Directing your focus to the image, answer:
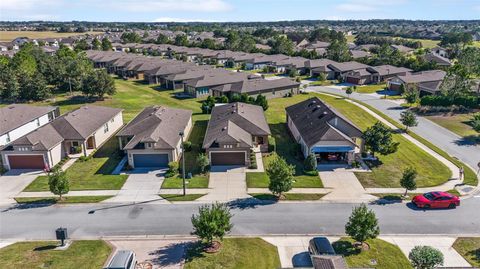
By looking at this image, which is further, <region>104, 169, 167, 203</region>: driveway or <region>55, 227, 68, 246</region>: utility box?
<region>104, 169, 167, 203</region>: driveway

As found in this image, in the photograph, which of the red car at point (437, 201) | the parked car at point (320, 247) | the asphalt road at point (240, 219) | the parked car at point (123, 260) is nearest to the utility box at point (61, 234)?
the asphalt road at point (240, 219)

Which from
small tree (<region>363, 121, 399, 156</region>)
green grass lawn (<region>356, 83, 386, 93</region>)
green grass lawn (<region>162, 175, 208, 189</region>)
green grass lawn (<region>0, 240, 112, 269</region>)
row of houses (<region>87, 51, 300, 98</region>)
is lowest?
green grass lawn (<region>0, 240, 112, 269</region>)

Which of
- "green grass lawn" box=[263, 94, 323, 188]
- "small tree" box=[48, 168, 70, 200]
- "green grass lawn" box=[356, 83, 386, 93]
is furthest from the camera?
"green grass lawn" box=[356, 83, 386, 93]

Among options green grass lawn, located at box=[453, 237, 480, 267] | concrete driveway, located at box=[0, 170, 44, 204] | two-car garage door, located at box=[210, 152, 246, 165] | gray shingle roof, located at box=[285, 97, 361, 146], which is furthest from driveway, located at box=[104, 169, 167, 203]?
green grass lawn, located at box=[453, 237, 480, 267]

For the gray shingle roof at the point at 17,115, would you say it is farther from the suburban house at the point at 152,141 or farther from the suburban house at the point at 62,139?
the suburban house at the point at 152,141

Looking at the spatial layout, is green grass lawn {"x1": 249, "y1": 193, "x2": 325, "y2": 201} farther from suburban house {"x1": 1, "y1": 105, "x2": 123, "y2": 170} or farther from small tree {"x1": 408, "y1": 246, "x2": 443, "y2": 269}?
suburban house {"x1": 1, "y1": 105, "x2": 123, "y2": 170}

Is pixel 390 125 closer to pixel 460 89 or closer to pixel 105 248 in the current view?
pixel 460 89

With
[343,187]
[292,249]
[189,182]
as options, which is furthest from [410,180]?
Result: [189,182]
